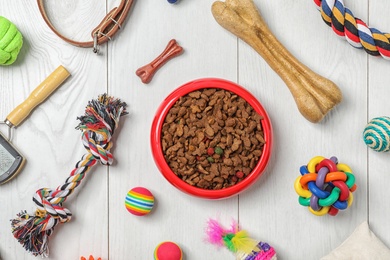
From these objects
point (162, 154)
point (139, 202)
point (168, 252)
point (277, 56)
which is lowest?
point (168, 252)

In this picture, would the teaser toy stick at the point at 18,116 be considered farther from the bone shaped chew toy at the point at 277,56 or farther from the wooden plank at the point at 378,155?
the wooden plank at the point at 378,155

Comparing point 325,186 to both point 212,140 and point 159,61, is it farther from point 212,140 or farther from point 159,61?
point 159,61

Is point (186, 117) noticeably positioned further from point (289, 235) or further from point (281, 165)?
point (289, 235)

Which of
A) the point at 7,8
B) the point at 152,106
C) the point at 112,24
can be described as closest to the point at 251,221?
the point at 152,106

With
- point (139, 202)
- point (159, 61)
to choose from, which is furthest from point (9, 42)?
point (139, 202)

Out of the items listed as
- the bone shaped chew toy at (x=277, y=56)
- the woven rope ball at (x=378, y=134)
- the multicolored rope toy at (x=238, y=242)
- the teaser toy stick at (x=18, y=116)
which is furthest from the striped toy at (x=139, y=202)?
the woven rope ball at (x=378, y=134)

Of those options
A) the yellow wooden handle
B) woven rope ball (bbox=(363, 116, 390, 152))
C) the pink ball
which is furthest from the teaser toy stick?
woven rope ball (bbox=(363, 116, 390, 152))

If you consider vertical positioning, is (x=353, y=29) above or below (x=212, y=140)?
above
